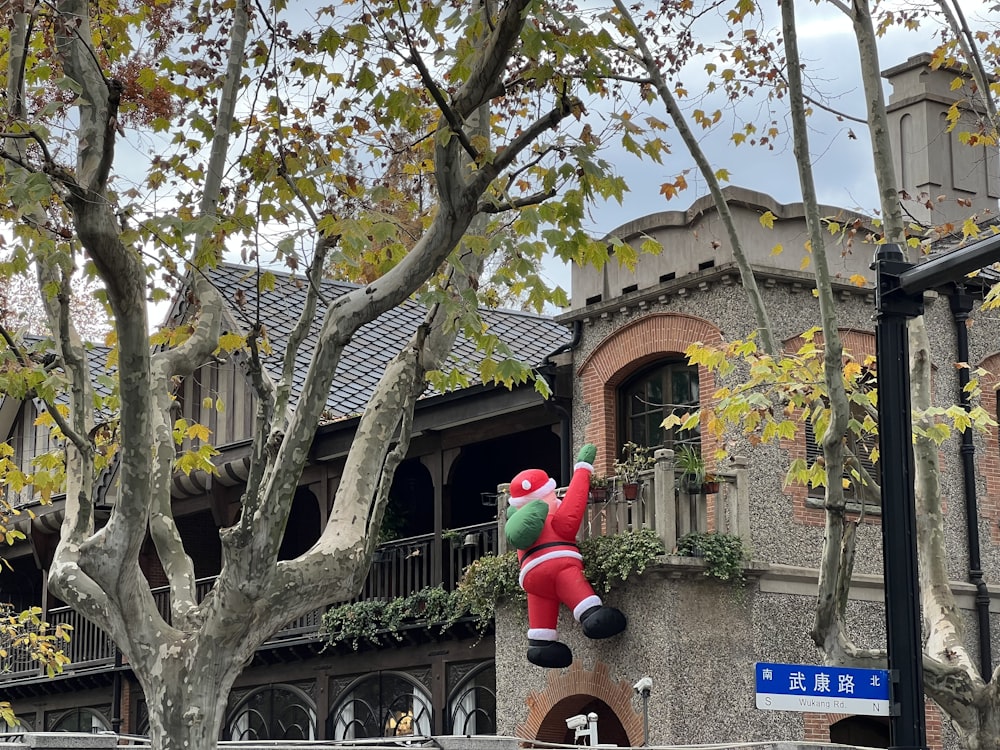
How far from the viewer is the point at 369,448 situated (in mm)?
11297

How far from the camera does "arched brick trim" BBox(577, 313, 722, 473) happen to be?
61.7 feet

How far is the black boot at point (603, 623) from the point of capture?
57.5 feet

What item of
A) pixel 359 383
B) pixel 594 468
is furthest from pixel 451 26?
pixel 359 383

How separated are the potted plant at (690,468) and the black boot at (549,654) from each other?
2.32 metres

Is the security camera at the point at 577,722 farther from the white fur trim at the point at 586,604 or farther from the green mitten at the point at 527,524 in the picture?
the green mitten at the point at 527,524

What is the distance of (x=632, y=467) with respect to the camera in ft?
59.8

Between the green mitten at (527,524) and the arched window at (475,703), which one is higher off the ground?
the green mitten at (527,524)

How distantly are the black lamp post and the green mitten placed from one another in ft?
27.1

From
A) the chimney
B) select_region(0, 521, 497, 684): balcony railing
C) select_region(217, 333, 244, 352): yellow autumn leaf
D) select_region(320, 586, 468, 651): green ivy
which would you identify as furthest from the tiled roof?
select_region(217, 333, 244, 352): yellow autumn leaf

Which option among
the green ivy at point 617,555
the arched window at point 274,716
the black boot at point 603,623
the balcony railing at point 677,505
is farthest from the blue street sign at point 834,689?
the arched window at point 274,716

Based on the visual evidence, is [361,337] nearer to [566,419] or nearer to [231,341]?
[566,419]

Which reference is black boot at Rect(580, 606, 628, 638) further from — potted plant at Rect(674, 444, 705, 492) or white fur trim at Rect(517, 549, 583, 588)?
potted plant at Rect(674, 444, 705, 492)

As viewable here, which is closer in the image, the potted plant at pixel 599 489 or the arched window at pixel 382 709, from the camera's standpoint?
the potted plant at pixel 599 489

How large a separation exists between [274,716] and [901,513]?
54.5 feet
